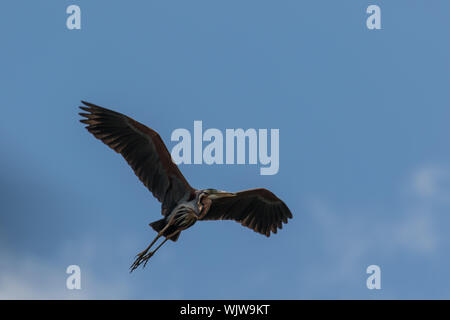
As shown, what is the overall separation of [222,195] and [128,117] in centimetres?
314

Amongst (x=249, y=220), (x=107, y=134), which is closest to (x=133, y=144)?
(x=107, y=134)

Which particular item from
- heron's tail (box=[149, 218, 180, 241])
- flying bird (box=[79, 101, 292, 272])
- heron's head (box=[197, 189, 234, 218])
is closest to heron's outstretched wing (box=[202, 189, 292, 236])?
Result: flying bird (box=[79, 101, 292, 272])

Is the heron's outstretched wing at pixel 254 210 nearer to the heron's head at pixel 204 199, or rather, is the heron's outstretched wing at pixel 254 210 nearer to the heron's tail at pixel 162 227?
the heron's head at pixel 204 199

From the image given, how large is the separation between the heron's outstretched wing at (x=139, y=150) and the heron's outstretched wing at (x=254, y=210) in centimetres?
131

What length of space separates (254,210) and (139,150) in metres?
3.78

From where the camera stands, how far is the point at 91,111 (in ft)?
63.0

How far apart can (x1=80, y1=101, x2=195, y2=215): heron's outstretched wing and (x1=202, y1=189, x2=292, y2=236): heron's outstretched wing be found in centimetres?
131

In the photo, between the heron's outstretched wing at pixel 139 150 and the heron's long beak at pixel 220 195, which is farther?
the heron's outstretched wing at pixel 139 150

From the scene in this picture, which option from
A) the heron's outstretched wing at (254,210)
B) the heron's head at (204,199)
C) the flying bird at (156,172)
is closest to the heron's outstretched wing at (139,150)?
the flying bird at (156,172)

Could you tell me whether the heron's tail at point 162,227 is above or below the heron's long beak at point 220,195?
below

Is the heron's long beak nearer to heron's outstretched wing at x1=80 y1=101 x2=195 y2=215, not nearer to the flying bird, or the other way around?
the flying bird

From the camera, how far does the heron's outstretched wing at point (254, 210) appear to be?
20.2 metres

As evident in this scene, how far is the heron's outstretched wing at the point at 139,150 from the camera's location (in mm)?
19062
